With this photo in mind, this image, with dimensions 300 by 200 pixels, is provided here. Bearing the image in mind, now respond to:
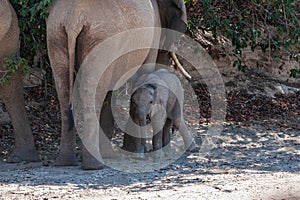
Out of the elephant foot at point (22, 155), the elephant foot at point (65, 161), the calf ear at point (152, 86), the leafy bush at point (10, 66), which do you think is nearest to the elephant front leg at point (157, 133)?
the calf ear at point (152, 86)

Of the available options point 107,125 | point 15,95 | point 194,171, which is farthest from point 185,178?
point 15,95

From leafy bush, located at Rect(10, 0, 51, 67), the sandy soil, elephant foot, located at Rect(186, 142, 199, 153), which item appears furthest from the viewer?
elephant foot, located at Rect(186, 142, 199, 153)

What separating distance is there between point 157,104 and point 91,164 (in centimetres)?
127

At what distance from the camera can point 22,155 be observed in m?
9.37

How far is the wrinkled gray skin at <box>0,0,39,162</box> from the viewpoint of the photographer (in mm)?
9141

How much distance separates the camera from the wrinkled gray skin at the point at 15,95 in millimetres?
9141

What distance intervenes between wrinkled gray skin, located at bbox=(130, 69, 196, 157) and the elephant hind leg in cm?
140

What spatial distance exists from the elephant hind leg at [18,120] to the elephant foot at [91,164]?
1.18 m

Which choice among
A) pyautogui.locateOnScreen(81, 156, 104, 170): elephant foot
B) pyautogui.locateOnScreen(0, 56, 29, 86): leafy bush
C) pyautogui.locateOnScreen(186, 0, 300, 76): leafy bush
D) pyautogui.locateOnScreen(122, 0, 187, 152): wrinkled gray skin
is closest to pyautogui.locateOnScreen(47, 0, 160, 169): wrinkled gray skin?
pyautogui.locateOnScreen(81, 156, 104, 170): elephant foot

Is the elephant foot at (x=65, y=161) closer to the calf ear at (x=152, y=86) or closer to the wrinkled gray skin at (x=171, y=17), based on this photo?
the calf ear at (x=152, y=86)

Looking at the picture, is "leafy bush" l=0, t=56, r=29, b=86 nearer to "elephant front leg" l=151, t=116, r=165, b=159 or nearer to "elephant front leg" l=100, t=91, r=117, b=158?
"elephant front leg" l=100, t=91, r=117, b=158

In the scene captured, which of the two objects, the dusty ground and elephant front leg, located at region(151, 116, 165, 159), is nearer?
the dusty ground

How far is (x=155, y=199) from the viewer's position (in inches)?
259

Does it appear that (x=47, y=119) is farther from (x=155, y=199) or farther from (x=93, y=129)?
(x=155, y=199)
